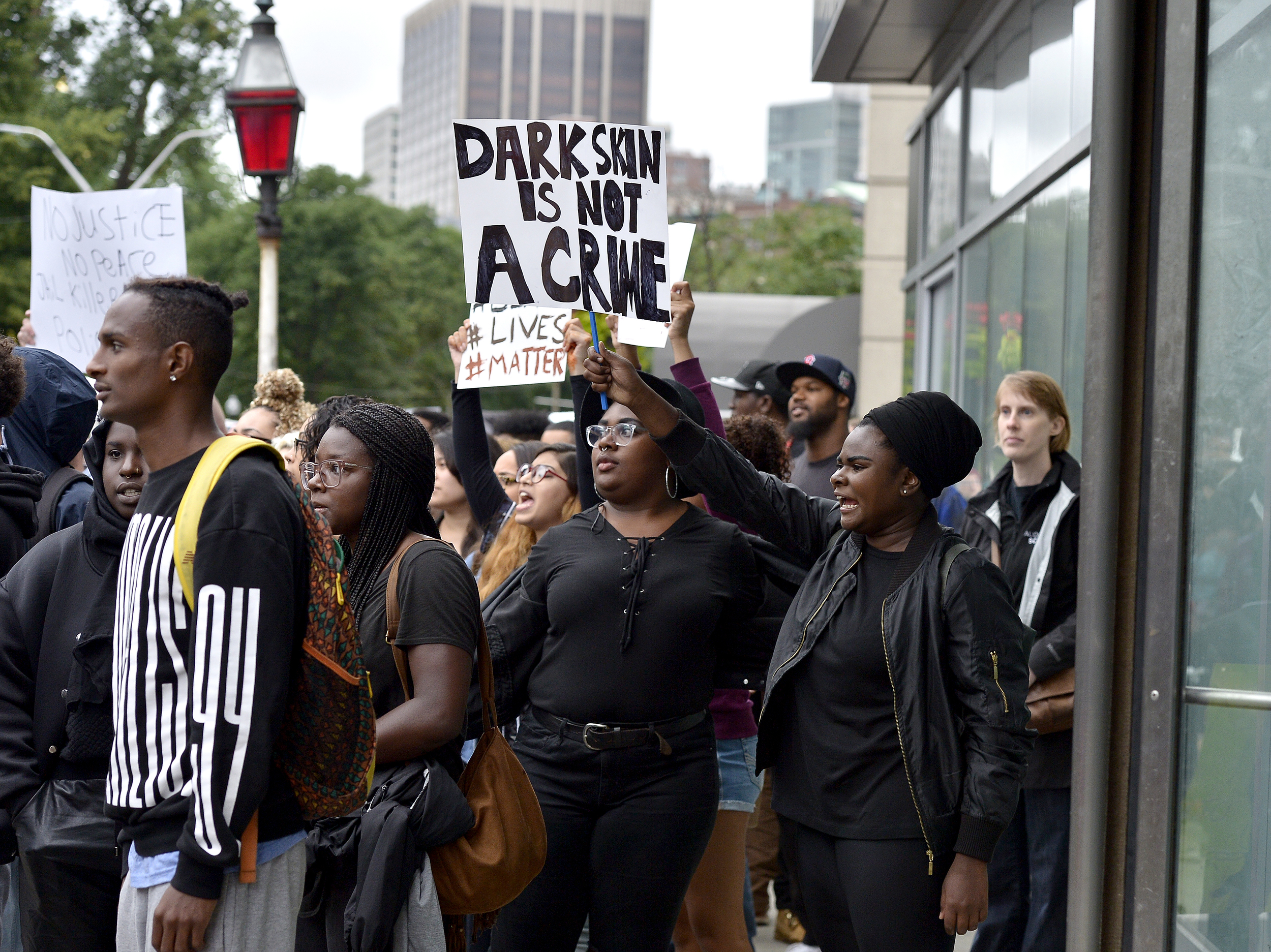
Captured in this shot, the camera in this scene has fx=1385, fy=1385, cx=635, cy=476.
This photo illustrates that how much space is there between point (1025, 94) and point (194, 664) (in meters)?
6.88

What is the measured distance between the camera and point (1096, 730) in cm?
334

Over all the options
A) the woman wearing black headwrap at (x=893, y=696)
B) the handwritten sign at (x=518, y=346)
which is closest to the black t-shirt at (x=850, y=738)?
the woman wearing black headwrap at (x=893, y=696)

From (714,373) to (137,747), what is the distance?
1745 cm

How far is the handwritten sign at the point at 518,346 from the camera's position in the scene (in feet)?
19.6

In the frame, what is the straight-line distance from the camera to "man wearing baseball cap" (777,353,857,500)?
22.5 ft

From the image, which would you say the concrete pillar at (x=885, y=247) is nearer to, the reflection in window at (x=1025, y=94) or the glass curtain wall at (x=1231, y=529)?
the reflection in window at (x=1025, y=94)

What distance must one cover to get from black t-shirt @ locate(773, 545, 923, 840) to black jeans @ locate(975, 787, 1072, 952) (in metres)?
1.23

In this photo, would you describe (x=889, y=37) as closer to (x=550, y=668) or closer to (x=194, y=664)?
(x=550, y=668)

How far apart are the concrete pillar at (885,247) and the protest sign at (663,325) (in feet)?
41.9

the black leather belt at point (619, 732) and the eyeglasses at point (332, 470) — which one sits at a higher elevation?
the eyeglasses at point (332, 470)

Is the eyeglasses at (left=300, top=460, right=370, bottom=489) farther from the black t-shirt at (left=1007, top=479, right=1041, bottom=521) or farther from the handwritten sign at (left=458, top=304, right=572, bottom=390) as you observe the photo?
the black t-shirt at (left=1007, top=479, right=1041, bottom=521)

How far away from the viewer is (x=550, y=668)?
407cm

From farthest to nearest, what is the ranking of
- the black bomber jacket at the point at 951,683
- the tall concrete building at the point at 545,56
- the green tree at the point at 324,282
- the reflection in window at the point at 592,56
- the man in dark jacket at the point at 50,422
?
the reflection in window at the point at 592,56 → the tall concrete building at the point at 545,56 → the green tree at the point at 324,282 → the man in dark jacket at the point at 50,422 → the black bomber jacket at the point at 951,683

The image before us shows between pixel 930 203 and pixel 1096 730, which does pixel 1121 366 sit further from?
pixel 930 203
